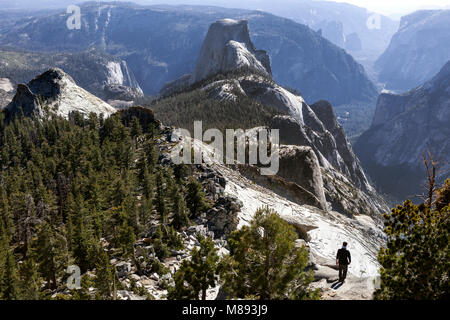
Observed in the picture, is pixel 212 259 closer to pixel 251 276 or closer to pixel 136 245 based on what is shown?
pixel 251 276

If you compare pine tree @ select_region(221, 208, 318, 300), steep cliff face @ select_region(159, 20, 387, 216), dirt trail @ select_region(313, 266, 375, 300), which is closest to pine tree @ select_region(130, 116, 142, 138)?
steep cliff face @ select_region(159, 20, 387, 216)

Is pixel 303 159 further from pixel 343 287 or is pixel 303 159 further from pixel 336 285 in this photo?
pixel 343 287

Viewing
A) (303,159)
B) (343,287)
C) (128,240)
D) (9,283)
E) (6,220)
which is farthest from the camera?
(303,159)

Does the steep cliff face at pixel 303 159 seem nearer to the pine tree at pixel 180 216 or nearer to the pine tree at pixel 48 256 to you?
the pine tree at pixel 180 216

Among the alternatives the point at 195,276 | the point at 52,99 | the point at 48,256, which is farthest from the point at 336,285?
the point at 52,99

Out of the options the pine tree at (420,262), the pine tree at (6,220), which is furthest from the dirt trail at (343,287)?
the pine tree at (6,220)

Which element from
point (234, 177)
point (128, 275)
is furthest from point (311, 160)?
point (128, 275)
